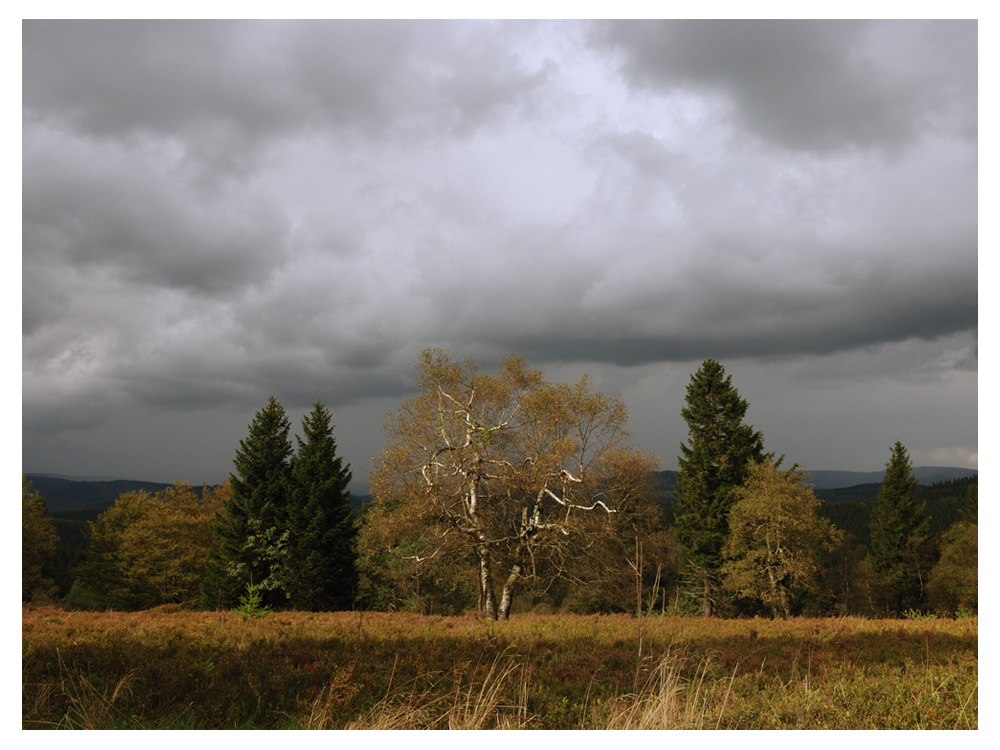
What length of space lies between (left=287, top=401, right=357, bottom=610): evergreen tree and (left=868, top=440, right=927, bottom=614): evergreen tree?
139ft

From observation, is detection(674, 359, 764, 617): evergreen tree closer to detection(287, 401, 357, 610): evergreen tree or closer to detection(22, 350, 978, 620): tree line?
detection(22, 350, 978, 620): tree line

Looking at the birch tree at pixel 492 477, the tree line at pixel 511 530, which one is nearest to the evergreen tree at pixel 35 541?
the tree line at pixel 511 530

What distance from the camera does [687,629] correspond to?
13094mm

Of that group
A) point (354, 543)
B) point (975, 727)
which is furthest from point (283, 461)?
point (975, 727)

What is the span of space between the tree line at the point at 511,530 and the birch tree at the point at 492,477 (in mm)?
73

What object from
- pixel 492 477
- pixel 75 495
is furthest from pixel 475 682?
pixel 75 495

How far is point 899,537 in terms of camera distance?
46781mm

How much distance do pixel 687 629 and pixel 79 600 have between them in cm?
5928

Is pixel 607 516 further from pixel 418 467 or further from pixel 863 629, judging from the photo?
pixel 863 629

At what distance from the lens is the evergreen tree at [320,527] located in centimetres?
3350

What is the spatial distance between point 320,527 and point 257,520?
4740 millimetres

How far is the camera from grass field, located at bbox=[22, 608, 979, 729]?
586 cm

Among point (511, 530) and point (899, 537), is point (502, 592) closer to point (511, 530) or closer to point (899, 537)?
point (511, 530)

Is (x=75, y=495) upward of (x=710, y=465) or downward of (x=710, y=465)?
downward
